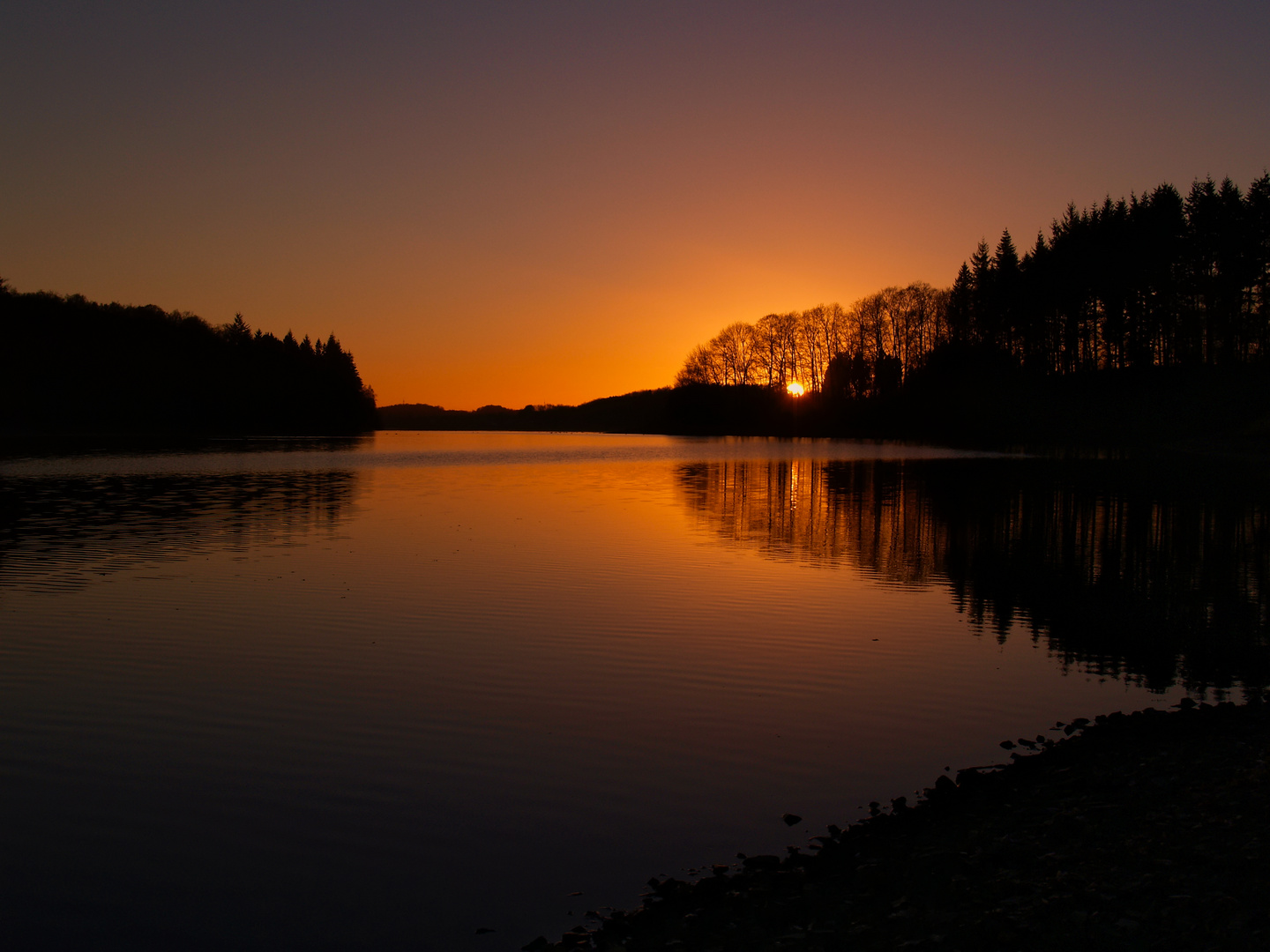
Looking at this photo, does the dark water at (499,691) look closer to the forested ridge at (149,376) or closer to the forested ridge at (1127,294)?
the forested ridge at (1127,294)

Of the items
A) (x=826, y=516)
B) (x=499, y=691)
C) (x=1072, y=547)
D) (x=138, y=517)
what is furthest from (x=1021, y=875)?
(x=138, y=517)

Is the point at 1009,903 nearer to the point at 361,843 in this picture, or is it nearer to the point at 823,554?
the point at 361,843

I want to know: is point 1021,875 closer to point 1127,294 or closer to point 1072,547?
point 1072,547

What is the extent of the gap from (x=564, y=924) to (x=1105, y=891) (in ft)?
12.0

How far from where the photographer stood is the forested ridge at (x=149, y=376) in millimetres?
144000

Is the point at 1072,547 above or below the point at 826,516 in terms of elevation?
below

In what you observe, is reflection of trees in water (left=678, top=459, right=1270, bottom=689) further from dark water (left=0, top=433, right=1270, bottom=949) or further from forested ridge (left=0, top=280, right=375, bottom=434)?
forested ridge (left=0, top=280, right=375, bottom=434)

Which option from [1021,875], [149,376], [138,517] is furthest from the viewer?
[149,376]

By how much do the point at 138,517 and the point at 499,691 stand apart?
23.9 metres

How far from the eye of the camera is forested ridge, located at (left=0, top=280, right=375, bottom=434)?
5669 inches

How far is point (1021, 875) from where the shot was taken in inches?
253

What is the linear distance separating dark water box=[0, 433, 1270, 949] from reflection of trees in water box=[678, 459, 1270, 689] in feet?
0.51

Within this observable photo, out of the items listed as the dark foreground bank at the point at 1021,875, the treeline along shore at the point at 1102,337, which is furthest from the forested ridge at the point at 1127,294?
the dark foreground bank at the point at 1021,875

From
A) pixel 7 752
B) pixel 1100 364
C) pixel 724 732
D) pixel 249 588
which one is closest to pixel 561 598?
pixel 249 588
